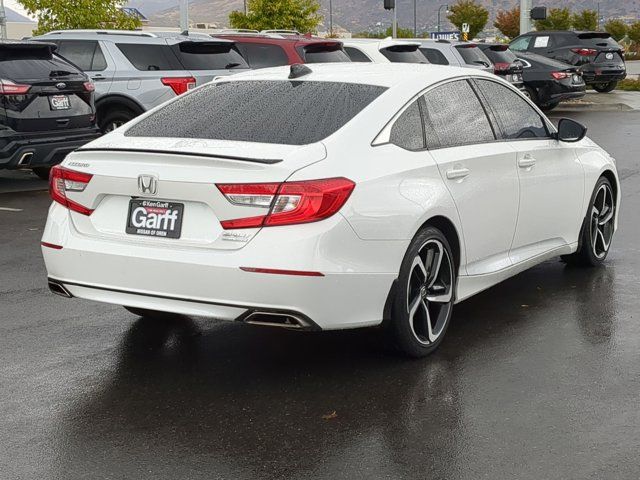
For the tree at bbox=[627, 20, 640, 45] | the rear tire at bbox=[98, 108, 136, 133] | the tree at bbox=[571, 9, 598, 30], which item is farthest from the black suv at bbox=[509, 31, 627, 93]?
the tree at bbox=[627, 20, 640, 45]

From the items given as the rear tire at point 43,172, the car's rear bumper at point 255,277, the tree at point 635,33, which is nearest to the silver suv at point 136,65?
the rear tire at point 43,172

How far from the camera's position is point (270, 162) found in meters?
5.31

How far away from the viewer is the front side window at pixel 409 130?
5.96 meters

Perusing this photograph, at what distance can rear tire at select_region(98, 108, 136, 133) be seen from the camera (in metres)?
14.9

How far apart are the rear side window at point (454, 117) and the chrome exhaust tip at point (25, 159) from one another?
21.6 ft

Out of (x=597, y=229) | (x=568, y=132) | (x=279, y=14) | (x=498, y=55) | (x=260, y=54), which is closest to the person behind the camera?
(x=568, y=132)

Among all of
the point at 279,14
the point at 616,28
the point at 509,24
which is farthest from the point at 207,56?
the point at 509,24

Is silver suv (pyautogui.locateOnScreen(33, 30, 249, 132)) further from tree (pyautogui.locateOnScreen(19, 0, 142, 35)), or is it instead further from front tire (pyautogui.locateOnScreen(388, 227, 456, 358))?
tree (pyautogui.locateOnScreen(19, 0, 142, 35))

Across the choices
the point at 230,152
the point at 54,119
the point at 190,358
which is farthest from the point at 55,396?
the point at 54,119

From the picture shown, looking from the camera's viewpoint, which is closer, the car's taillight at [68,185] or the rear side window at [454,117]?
the car's taillight at [68,185]

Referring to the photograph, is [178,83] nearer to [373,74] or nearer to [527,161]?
[527,161]

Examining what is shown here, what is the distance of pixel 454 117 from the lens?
654 centimetres

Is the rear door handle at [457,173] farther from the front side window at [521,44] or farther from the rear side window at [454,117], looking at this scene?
the front side window at [521,44]

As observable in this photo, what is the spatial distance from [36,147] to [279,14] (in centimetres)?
3916
